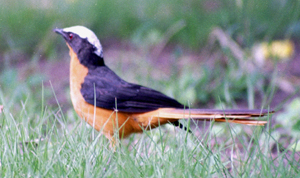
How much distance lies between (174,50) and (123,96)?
281cm

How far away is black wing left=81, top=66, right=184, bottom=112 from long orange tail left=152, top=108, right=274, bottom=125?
11cm

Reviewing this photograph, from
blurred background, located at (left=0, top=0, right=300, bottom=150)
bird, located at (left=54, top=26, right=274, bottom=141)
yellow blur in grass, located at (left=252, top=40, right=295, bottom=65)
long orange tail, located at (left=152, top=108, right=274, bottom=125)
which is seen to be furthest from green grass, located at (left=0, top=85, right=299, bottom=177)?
yellow blur in grass, located at (left=252, top=40, right=295, bottom=65)

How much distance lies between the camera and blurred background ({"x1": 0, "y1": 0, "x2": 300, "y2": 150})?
4.99 metres

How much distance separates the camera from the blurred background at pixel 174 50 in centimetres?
499

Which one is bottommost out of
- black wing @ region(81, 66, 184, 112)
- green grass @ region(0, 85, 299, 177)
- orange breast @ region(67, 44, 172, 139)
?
green grass @ region(0, 85, 299, 177)

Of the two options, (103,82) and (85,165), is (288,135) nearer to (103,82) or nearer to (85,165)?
(103,82)

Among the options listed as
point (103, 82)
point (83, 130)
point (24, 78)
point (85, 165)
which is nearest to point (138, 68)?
point (24, 78)

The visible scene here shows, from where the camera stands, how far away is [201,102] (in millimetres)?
5125

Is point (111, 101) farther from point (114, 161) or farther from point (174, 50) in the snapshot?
point (174, 50)

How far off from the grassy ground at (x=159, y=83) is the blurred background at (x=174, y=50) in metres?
0.02

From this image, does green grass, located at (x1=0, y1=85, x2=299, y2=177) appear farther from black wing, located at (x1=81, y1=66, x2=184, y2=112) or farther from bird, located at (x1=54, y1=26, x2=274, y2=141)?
black wing, located at (x1=81, y1=66, x2=184, y2=112)

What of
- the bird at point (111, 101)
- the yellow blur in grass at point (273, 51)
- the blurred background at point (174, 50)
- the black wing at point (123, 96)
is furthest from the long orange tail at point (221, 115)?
the yellow blur in grass at point (273, 51)

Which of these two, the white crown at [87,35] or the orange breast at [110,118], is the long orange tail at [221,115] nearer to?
the orange breast at [110,118]

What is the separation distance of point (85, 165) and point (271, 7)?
5078 millimetres
